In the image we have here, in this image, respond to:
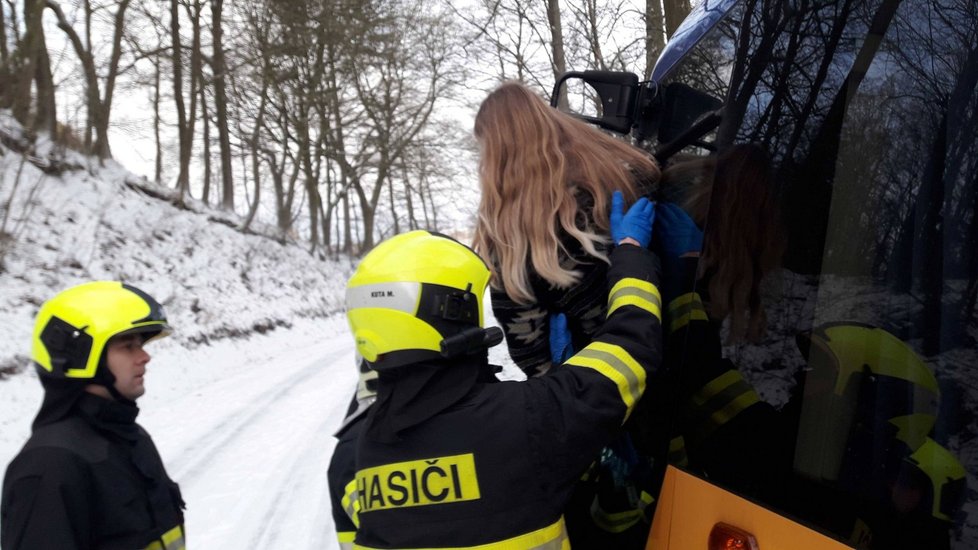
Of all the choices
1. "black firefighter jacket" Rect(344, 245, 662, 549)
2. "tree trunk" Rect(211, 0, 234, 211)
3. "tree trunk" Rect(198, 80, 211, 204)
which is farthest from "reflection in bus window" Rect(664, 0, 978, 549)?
"tree trunk" Rect(198, 80, 211, 204)

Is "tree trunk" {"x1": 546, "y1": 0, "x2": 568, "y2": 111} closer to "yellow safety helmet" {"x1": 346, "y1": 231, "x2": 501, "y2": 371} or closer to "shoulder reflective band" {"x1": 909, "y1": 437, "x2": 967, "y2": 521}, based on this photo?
"yellow safety helmet" {"x1": 346, "y1": 231, "x2": 501, "y2": 371}

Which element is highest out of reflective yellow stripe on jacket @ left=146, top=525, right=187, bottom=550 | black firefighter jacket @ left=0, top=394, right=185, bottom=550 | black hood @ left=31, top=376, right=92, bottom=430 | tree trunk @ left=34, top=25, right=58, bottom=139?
tree trunk @ left=34, top=25, right=58, bottom=139

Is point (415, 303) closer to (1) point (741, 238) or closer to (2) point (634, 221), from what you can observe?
(2) point (634, 221)

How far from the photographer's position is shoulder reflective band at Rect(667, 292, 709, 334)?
5.70ft

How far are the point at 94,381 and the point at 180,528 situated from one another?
2.11 ft

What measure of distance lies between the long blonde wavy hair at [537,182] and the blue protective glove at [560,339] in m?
0.11

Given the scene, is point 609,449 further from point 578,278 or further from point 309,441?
point 309,441

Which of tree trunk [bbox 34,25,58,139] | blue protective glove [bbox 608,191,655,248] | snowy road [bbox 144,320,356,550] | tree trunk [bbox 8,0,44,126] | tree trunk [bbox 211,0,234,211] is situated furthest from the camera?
tree trunk [bbox 211,0,234,211]

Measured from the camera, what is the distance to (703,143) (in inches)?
78.4

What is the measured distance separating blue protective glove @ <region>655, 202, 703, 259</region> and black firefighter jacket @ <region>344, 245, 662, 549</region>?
1.02ft

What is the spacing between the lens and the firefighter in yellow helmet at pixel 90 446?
2.05 m

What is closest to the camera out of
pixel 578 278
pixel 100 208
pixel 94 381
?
pixel 578 278

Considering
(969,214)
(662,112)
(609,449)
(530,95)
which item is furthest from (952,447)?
(662,112)

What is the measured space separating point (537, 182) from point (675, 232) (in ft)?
1.32
